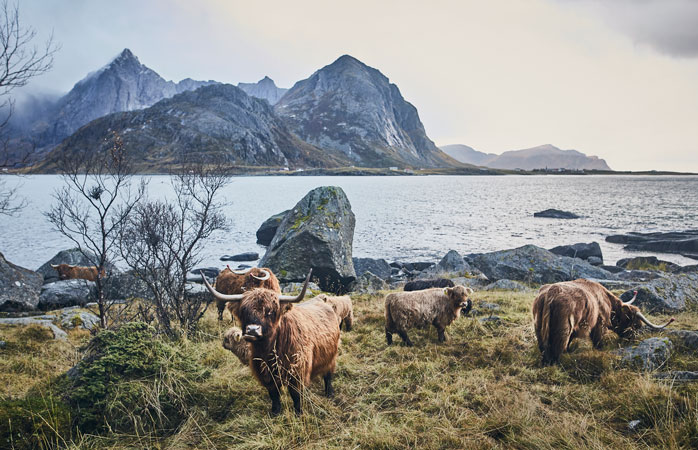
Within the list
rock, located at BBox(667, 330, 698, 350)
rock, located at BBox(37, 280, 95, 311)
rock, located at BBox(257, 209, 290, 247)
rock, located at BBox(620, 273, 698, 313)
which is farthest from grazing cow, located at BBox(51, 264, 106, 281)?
rock, located at BBox(620, 273, 698, 313)

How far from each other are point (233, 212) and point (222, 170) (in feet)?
117

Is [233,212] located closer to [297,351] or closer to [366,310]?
[366,310]

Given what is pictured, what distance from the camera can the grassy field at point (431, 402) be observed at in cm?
388

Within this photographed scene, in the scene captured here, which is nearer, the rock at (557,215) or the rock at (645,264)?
the rock at (645,264)

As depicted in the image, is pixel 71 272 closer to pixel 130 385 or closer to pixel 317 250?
pixel 317 250

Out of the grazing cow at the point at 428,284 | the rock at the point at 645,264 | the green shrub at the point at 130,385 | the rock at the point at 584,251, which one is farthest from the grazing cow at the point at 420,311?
the rock at the point at 584,251

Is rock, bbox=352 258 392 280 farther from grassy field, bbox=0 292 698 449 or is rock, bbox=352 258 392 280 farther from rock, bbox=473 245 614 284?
grassy field, bbox=0 292 698 449

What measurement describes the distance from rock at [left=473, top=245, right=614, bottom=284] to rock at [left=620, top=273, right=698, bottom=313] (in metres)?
5.76

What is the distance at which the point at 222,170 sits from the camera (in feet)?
45.2

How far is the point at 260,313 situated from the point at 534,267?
54.2ft

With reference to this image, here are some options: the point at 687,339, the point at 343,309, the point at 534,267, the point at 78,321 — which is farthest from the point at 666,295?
the point at 78,321

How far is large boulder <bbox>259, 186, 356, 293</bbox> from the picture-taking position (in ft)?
48.8

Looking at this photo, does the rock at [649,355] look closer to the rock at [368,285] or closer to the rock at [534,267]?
the rock at [368,285]

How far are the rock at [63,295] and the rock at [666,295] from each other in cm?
2041
